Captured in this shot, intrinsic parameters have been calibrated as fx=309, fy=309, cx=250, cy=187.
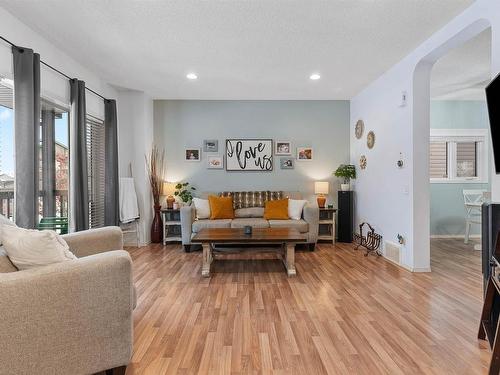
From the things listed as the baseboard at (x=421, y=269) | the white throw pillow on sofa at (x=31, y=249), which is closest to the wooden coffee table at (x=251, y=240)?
the baseboard at (x=421, y=269)

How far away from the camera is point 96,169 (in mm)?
4777

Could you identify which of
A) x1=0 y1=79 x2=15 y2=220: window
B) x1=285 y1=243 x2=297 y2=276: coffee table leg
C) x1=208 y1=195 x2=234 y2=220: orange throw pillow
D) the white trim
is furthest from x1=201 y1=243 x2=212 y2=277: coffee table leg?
the white trim

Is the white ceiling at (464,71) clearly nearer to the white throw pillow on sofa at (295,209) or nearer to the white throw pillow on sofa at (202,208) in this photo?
the white throw pillow on sofa at (295,209)

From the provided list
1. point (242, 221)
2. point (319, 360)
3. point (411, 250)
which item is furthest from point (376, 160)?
point (319, 360)

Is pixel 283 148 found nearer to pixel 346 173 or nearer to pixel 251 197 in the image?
pixel 251 197

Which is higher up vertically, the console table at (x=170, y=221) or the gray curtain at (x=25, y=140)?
the gray curtain at (x=25, y=140)

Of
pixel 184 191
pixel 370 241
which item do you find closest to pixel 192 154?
pixel 184 191

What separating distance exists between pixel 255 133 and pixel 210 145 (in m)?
0.90

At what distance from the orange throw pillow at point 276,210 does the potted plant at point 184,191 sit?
1.44m

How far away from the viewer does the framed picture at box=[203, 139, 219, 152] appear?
19.6 ft

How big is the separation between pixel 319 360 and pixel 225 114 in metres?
4.86

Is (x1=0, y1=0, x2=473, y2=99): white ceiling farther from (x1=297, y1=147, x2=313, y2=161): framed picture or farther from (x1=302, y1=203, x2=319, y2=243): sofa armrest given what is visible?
(x1=302, y1=203, x2=319, y2=243): sofa armrest

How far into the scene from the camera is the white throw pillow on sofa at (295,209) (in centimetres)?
524

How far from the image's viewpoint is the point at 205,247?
12.4 feet
